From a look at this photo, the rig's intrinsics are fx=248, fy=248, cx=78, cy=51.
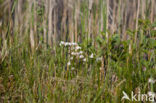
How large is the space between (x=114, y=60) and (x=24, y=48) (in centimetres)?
82

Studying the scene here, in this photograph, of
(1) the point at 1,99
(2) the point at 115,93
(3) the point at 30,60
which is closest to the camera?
(2) the point at 115,93

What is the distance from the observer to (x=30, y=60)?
1992 mm

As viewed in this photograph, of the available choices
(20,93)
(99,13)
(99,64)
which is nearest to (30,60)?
(20,93)

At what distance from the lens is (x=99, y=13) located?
7.47 feet

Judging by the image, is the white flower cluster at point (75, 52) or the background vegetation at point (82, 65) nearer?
the background vegetation at point (82, 65)

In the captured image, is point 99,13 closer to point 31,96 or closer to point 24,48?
point 24,48

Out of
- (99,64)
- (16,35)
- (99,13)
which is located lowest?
(99,64)

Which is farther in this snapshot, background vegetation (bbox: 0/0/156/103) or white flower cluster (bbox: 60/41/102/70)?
white flower cluster (bbox: 60/41/102/70)

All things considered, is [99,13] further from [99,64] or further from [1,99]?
[1,99]

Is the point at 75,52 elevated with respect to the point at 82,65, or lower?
elevated

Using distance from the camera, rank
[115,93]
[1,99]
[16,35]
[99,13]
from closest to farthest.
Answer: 1. [115,93]
2. [1,99]
3. [16,35]
4. [99,13]

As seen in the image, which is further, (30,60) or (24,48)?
(24,48)

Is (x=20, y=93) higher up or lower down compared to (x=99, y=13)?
lower down

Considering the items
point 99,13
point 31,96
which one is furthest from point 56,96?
point 99,13
